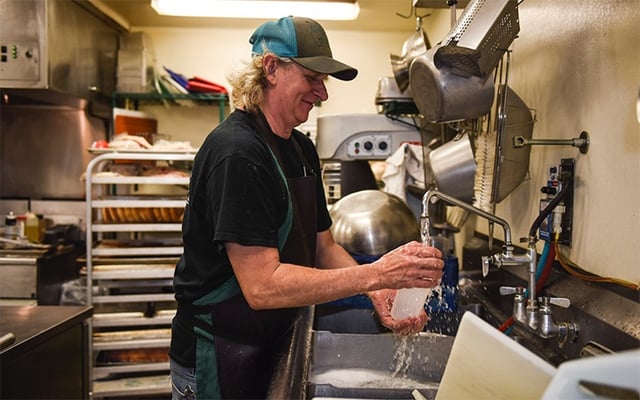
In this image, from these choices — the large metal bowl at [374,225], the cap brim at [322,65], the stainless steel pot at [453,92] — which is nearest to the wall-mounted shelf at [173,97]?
the large metal bowl at [374,225]

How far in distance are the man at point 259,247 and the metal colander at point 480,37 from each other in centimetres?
33

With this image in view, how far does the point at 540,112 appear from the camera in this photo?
5.65 feet

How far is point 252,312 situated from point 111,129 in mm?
2887

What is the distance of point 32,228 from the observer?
328cm

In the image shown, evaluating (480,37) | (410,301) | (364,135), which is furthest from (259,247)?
(364,135)

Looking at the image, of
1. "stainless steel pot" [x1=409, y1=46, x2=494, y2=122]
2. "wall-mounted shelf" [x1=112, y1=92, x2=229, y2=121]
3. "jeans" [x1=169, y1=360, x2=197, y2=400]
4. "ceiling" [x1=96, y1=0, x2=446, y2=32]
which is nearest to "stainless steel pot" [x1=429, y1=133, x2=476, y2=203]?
"stainless steel pot" [x1=409, y1=46, x2=494, y2=122]

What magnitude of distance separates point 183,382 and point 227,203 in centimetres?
59

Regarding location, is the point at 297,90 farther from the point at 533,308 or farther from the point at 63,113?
the point at 63,113

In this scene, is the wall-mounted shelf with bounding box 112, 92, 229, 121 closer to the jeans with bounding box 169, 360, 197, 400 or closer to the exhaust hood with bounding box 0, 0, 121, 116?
the exhaust hood with bounding box 0, 0, 121, 116

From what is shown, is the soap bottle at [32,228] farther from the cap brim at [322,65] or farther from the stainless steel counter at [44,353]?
the cap brim at [322,65]

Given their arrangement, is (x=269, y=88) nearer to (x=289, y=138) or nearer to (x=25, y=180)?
(x=289, y=138)

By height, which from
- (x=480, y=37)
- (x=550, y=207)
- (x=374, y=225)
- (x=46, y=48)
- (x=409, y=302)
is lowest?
(x=409, y=302)

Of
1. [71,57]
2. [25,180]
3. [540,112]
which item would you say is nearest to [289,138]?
[540,112]

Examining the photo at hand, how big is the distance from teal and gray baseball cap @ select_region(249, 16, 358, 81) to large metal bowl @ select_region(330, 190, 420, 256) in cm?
75
